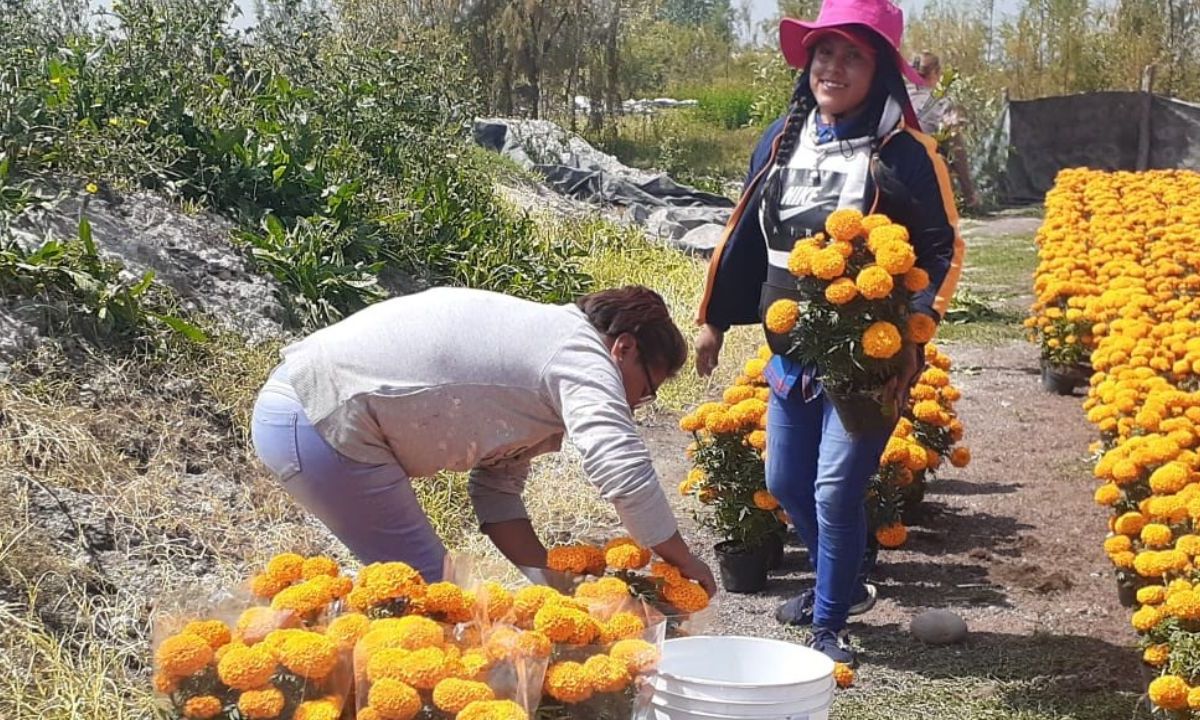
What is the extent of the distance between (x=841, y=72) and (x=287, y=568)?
2033 millimetres

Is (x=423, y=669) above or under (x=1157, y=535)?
above

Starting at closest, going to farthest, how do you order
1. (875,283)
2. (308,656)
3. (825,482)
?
(308,656), (875,283), (825,482)

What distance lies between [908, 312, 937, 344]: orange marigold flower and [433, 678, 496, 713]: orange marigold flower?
188 centimetres

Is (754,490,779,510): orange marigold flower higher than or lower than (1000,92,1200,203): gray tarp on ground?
lower

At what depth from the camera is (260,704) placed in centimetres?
215

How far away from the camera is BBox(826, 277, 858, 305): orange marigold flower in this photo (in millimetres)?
3471

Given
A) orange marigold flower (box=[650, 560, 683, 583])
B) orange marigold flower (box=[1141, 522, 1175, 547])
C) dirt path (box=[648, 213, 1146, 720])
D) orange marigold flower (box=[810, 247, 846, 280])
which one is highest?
orange marigold flower (box=[810, 247, 846, 280])

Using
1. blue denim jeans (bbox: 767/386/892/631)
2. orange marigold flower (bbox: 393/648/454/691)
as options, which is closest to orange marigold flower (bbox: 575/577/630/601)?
orange marigold flower (bbox: 393/648/454/691)

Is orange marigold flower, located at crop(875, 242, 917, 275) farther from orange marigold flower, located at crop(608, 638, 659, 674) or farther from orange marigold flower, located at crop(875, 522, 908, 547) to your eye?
orange marigold flower, located at crop(875, 522, 908, 547)

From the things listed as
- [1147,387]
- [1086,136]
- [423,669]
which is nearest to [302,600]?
[423,669]

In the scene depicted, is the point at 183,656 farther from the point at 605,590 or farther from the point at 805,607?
the point at 805,607

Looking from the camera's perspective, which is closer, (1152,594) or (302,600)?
(302,600)

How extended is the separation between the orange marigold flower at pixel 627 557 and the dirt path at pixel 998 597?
4.17ft

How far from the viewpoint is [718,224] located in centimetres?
1227
